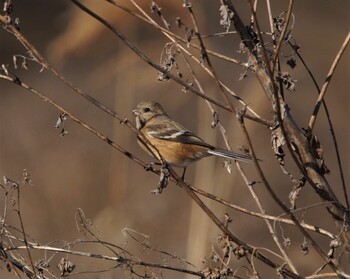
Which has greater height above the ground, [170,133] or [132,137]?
[132,137]

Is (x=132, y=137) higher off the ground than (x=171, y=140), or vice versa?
(x=132, y=137)

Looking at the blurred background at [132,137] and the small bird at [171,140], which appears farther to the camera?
the blurred background at [132,137]

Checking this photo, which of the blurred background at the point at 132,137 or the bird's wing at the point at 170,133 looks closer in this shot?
the bird's wing at the point at 170,133

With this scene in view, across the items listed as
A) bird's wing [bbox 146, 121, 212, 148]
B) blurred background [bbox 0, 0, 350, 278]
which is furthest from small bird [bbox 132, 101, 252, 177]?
blurred background [bbox 0, 0, 350, 278]

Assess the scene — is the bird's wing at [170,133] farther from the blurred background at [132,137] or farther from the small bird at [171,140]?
the blurred background at [132,137]

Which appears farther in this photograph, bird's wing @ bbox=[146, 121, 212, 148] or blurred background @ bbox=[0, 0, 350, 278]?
blurred background @ bbox=[0, 0, 350, 278]

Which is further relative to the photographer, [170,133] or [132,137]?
[132,137]

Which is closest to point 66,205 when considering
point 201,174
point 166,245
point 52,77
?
point 166,245

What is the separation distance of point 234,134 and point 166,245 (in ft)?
11.0

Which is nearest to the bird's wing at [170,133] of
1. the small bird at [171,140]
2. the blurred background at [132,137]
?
the small bird at [171,140]

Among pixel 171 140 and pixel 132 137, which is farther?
pixel 132 137

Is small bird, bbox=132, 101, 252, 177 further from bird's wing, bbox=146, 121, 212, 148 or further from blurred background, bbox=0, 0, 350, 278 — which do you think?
blurred background, bbox=0, 0, 350, 278

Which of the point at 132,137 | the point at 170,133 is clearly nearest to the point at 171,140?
the point at 170,133

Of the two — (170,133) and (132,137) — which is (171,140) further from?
(132,137)
